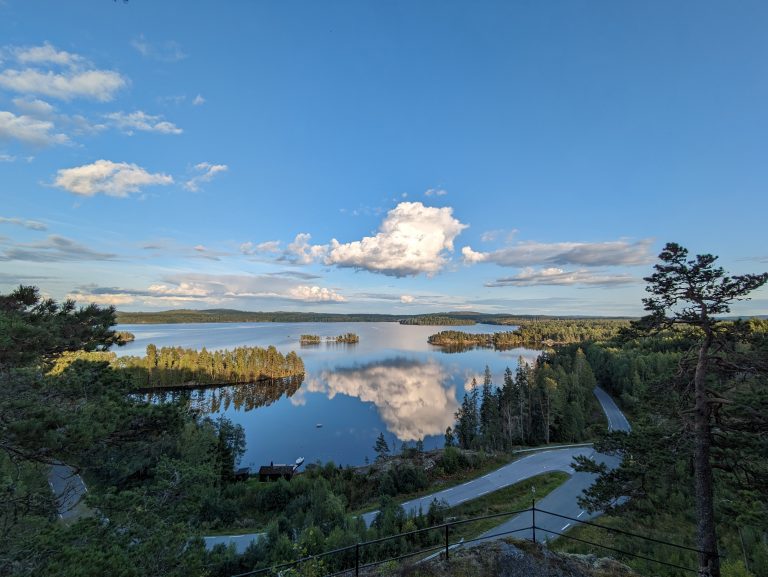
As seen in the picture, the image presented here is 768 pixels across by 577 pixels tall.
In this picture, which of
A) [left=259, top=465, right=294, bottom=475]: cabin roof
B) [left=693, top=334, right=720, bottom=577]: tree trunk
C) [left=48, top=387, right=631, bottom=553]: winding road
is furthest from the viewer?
[left=259, top=465, right=294, bottom=475]: cabin roof

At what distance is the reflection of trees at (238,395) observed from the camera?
6262 cm

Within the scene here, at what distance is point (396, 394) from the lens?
63969mm

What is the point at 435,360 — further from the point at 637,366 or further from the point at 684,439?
the point at 684,439

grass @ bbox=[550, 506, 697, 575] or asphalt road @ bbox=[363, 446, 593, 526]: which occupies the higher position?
→ grass @ bbox=[550, 506, 697, 575]

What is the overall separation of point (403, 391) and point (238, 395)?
33.5 meters

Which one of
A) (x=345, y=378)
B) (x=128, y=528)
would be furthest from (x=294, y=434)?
(x=128, y=528)

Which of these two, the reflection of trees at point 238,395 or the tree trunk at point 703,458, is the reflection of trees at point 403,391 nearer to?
the reflection of trees at point 238,395

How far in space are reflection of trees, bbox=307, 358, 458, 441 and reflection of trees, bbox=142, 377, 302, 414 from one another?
243 inches

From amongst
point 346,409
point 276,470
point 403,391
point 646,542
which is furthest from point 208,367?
point 646,542

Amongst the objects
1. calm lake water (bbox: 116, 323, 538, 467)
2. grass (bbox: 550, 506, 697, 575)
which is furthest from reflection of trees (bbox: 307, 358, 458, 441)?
grass (bbox: 550, 506, 697, 575)

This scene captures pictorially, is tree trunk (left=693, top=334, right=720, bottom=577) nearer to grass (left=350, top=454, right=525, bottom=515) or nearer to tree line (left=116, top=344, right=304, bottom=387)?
grass (left=350, top=454, right=525, bottom=515)

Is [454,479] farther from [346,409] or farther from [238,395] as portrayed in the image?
[238,395]

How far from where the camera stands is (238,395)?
229 feet

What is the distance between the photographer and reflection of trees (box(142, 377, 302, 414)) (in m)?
62.6
